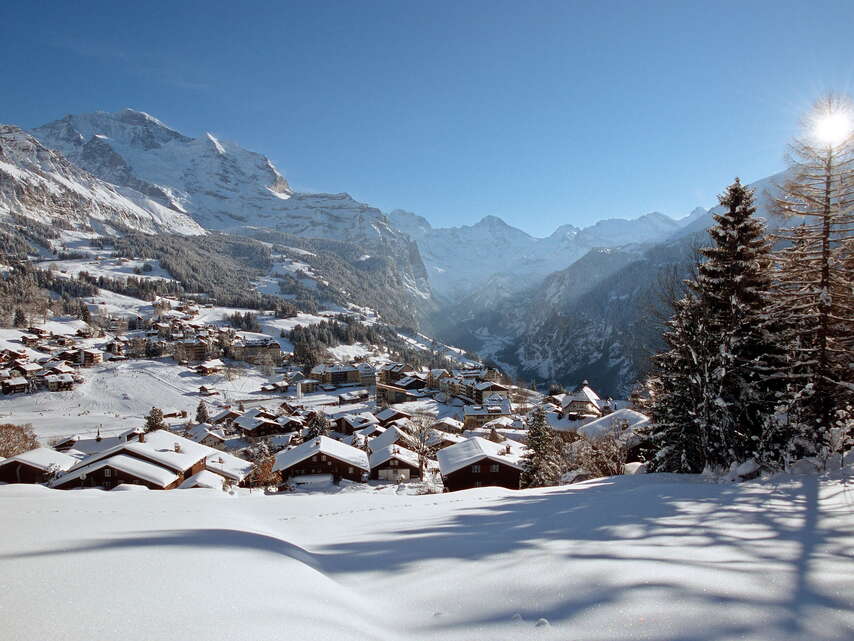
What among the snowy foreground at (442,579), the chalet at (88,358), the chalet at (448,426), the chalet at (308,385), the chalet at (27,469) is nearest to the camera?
the snowy foreground at (442,579)

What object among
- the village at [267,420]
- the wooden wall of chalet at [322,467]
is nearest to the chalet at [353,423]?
the village at [267,420]

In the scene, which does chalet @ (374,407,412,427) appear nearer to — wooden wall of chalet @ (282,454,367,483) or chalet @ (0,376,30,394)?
wooden wall of chalet @ (282,454,367,483)

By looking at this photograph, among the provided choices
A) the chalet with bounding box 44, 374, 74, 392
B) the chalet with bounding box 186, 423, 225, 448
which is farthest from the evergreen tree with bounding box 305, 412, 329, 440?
the chalet with bounding box 44, 374, 74, 392

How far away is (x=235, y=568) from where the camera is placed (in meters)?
3.80

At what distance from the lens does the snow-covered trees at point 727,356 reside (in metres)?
13.1

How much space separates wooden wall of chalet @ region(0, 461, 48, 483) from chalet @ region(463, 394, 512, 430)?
48.7 metres

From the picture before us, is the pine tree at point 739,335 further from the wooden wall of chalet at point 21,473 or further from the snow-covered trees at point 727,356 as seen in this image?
the wooden wall of chalet at point 21,473

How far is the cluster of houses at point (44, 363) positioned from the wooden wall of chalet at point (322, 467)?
5834cm

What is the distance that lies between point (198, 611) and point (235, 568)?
3.75ft

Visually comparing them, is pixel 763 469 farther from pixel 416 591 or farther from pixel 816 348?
pixel 416 591

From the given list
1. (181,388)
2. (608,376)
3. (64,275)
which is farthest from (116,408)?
(608,376)

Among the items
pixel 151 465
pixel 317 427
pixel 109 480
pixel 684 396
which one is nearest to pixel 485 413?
pixel 317 427

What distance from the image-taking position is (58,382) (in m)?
68.9

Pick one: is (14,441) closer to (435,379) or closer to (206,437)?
(206,437)
